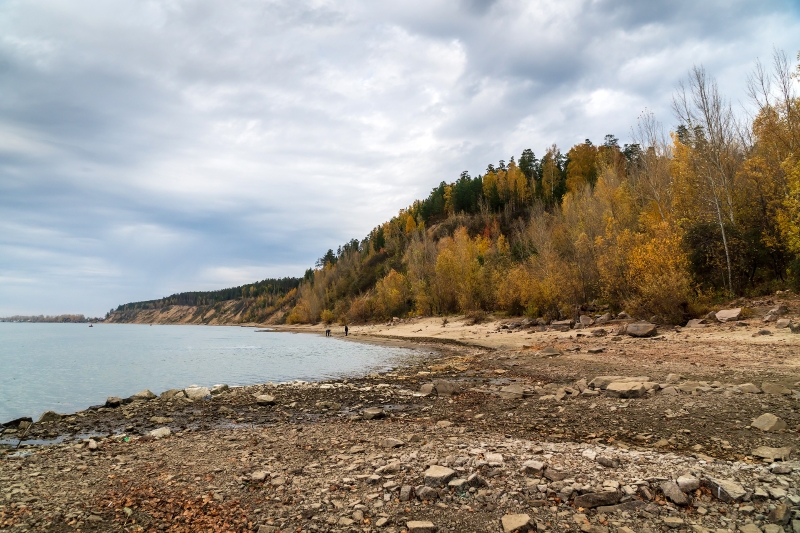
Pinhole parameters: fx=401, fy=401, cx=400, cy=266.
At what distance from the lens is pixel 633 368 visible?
14.7 meters

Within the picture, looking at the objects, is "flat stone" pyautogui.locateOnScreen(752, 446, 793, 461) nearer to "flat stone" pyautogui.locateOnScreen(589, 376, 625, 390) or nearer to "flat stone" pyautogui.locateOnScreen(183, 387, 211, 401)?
"flat stone" pyautogui.locateOnScreen(589, 376, 625, 390)

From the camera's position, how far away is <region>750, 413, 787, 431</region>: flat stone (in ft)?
22.5

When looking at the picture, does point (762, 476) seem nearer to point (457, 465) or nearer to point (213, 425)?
point (457, 465)

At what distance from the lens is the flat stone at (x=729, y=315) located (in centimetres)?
2064

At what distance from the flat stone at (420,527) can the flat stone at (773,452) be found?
5.08m

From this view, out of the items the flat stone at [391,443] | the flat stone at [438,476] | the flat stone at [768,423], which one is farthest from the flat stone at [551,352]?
the flat stone at [438,476]

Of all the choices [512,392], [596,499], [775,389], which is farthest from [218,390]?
[775,389]

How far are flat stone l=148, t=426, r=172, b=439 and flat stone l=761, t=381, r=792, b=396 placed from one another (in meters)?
14.1

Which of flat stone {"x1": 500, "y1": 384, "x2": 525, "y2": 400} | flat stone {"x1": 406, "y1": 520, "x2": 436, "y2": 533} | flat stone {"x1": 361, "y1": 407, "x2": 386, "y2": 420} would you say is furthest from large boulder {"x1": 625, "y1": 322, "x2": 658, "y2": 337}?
flat stone {"x1": 406, "y1": 520, "x2": 436, "y2": 533}

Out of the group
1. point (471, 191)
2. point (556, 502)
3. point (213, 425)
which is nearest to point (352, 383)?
point (213, 425)

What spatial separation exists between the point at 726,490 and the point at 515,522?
2.57m

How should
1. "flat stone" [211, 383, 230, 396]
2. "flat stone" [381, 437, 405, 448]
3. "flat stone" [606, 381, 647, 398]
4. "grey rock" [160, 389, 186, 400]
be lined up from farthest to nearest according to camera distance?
"flat stone" [211, 383, 230, 396] < "grey rock" [160, 389, 186, 400] < "flat stone" [606, 381, 647, 398] < "flat stone" [381, 437, 405, 448]

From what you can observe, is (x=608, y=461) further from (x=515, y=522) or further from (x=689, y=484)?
(x=515, y=522)

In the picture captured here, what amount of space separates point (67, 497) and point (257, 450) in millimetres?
2925
